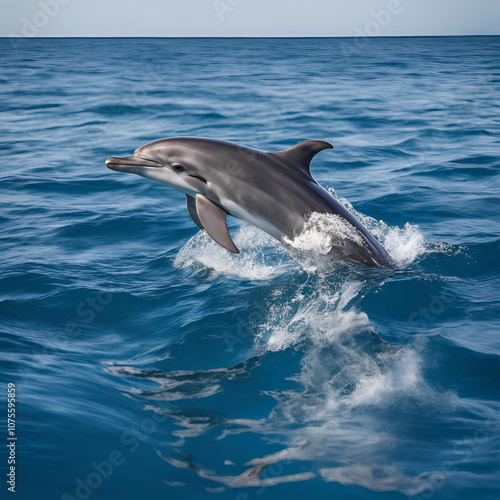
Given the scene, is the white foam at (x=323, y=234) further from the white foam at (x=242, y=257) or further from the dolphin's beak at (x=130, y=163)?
the dolphin's beak at (x=130, y=163)

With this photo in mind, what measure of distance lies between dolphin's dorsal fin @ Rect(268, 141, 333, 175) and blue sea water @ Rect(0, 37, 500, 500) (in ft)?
2.86

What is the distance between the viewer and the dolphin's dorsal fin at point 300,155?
6668 millimetres

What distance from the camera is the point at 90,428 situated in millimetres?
4367

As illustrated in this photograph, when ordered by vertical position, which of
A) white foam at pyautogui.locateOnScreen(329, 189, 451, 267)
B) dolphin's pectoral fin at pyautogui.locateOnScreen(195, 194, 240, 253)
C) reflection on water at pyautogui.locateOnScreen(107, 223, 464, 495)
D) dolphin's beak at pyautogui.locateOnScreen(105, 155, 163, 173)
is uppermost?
white foam at pyautogui.locateOnScreen(329, 189, 451, 267)

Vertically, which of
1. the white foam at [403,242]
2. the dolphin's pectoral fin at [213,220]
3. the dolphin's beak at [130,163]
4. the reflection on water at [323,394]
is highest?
the white foam at [403,242]

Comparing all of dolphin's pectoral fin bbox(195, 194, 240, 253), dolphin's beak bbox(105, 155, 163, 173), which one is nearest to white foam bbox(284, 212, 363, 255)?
dolphin's pectoral fin bbox(195, 194, 240, 253)

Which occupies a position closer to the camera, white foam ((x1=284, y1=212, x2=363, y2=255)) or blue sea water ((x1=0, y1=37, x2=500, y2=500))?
blue sea water ((x1=0, y1=37, x2=500, y2=500))

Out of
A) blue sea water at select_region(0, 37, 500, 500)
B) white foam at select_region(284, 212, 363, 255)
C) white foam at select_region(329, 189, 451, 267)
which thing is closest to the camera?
blue sea water at select_region(0, 37, 500, 500)

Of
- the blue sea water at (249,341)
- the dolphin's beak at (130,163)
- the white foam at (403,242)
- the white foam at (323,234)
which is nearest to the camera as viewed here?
the blue sea water at (249,341)

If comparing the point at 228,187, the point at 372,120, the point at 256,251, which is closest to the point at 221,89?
the point at 372,120

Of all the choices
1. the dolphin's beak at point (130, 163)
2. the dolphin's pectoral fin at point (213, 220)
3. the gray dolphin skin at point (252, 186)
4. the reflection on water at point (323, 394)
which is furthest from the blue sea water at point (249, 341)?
the dolphin's beak at point (130, 163)

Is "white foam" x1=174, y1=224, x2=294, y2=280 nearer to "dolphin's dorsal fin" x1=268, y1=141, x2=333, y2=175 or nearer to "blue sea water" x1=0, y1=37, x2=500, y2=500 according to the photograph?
"blue sea water" x1=0, y1=37, x2=500, y2=500

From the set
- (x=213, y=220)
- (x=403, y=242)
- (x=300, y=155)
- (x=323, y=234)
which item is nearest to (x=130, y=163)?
(x=213, y=220)

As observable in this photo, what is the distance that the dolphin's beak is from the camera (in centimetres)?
704
